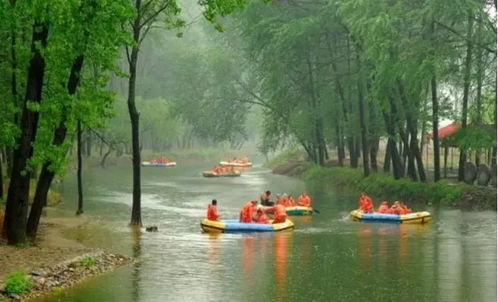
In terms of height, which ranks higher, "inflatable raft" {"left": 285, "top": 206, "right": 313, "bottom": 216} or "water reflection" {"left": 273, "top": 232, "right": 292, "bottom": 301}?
"inflatable raft" {"left": 285, "top": 206, "right": 313, "bottom": 216}

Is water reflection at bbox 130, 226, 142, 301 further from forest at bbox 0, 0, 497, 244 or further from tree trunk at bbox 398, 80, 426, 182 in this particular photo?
tree trunk at bbox 398, 80, 426, 182

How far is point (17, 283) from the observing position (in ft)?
52.3

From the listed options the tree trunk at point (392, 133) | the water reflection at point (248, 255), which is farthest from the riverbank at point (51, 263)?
the tree trunk at point (392, 133)

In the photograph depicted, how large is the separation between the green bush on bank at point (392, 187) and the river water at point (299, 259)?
9.12ft

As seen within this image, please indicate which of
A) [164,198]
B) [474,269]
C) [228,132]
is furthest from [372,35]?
[228,132]

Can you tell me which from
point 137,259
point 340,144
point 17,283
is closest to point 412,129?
point 340,144

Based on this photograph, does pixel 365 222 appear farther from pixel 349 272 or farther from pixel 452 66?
pixel 349 272

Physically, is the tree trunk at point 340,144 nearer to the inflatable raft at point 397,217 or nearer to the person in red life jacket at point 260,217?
the inflatable raft at point 397,217

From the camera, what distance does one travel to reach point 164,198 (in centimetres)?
4778

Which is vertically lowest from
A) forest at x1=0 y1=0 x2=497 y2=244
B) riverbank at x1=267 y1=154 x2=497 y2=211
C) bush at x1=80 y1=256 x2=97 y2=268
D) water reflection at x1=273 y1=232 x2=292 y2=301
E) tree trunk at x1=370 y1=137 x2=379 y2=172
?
water reflection at x1=273 y1=232 x2=292 y2=301

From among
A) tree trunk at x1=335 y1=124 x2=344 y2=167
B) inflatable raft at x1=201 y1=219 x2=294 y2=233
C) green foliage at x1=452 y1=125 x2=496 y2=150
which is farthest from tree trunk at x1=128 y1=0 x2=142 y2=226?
tree trunk at x1=335 y1=124 x2=344 y2=167

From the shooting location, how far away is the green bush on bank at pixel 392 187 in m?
41.6

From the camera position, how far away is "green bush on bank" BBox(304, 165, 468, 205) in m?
41.6

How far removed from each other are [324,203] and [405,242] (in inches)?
669
